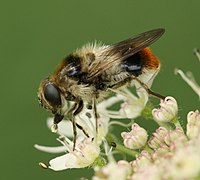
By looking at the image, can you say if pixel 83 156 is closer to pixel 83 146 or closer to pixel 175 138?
pixel 83 146

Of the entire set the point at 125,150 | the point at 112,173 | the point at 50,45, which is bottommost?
the point at 50,45

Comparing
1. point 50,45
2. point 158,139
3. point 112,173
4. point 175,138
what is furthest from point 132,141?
point 50,45

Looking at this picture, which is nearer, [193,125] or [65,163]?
[193,125]

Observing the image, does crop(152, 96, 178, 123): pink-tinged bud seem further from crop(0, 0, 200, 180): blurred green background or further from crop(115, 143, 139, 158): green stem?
crop(0, 0, 200, 180): blurred green background

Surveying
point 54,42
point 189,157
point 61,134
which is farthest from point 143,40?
point 54,42

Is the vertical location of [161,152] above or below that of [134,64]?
below

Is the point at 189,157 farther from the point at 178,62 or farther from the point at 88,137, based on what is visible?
the point at 178,62
